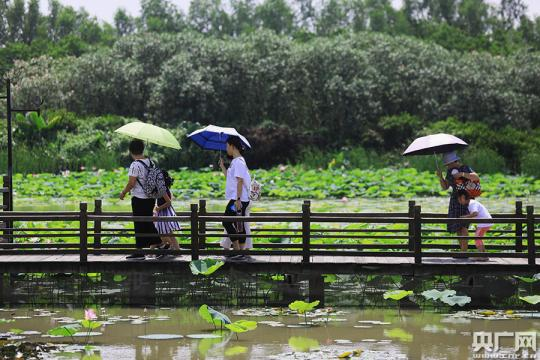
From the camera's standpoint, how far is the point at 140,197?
11.5 meters

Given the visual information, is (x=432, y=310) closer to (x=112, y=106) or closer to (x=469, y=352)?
(x=469, y=352)

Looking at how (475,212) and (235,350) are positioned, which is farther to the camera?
(475,212)

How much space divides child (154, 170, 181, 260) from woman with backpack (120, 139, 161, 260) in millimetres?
67

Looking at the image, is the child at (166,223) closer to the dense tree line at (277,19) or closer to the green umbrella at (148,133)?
the green umbrella at (148,133)

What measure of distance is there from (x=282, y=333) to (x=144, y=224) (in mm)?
2823

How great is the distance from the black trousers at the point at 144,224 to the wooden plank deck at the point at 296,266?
385 millimetres

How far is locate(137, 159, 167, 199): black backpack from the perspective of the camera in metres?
11.3

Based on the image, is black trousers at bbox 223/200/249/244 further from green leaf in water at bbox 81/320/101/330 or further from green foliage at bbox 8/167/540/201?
green foliage at bbox 8/167/540/201

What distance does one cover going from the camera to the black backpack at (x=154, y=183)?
1134cm

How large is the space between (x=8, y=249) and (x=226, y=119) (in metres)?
26.3

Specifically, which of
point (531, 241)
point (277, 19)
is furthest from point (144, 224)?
point (277, 19)

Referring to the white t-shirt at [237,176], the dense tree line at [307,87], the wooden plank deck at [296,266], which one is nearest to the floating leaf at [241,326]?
the wooden plank deck at [296,266]

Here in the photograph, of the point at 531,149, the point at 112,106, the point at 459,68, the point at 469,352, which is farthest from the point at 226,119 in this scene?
the point at 469,352

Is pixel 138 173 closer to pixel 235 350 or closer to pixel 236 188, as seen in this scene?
pixel 236 188
